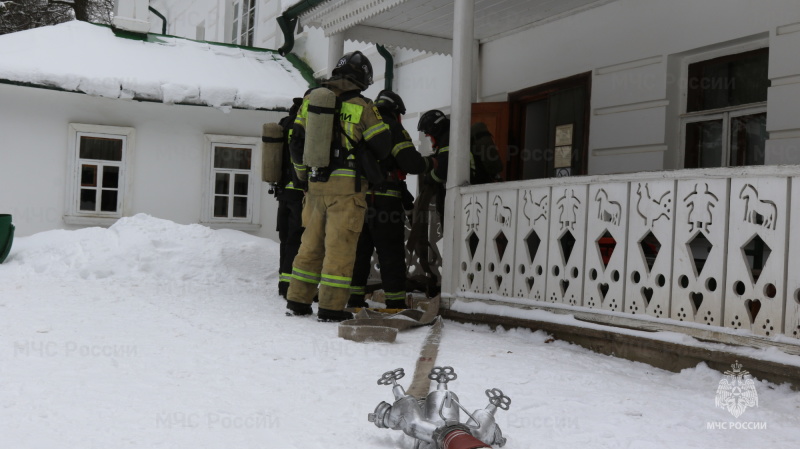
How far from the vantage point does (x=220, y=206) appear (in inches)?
512

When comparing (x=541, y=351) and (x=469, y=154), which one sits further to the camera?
(x=469, y=154)

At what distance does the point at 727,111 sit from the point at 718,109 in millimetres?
77

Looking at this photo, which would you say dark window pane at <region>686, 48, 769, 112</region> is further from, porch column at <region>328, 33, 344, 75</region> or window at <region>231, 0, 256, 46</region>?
window at <region>231, 0, 256, 46</region>

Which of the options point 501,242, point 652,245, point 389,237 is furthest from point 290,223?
point 652,245

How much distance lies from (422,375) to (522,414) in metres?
0.76

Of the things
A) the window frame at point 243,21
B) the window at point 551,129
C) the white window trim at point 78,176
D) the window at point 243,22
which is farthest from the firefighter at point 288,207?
the window at point 243,22

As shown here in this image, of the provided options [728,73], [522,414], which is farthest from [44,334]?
[728,73]

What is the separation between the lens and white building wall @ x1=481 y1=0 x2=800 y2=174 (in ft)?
18.9

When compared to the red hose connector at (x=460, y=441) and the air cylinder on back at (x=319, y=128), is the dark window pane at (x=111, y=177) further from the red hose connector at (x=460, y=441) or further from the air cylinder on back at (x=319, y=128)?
the red hose connector at (x=460, y=441)

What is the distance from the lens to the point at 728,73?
6410mm

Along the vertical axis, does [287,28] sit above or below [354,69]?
above

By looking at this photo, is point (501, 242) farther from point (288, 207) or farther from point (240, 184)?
point (240, 184)

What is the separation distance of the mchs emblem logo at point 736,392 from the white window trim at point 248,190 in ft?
32.5

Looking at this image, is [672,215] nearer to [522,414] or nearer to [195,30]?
[522,414]
